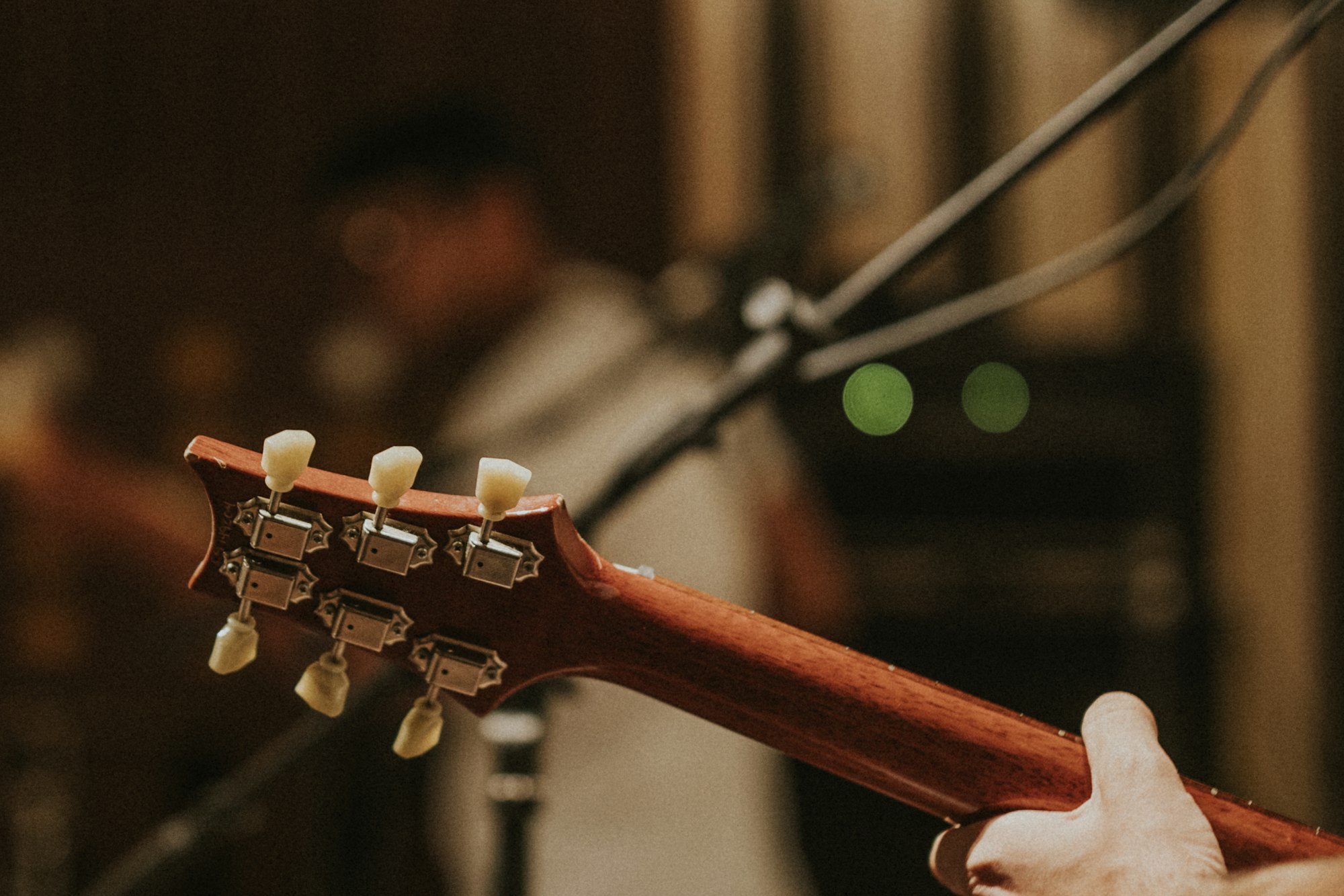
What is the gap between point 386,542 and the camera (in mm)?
582

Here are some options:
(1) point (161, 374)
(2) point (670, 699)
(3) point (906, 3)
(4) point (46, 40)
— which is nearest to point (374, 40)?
(4) point (46, 40)

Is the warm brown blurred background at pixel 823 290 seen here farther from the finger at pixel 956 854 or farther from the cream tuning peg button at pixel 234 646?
the cream tuning peg button at pixel 234 646

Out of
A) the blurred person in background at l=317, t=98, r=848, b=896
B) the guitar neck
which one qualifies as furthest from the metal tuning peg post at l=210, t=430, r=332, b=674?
the blurred person in background at l=317, t=98, r=848, b=896

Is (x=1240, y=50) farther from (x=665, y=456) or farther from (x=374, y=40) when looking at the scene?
(x=665, y=456)

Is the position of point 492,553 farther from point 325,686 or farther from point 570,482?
point 570,482

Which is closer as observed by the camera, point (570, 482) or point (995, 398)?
point (570, 482)

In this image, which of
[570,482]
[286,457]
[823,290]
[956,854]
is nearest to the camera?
[286,457]

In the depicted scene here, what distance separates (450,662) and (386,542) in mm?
78

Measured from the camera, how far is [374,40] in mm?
→ 2447

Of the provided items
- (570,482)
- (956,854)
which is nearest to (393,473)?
(956,854)

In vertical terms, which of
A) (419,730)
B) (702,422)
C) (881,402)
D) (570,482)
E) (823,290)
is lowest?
(419,730)

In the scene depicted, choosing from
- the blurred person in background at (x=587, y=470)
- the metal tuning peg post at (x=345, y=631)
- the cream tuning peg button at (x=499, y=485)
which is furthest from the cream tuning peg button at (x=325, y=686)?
the blurred person in background at (x=587, y=470)

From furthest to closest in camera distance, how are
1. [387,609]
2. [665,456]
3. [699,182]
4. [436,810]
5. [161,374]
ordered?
[699,182]
[161,374]
[436,810]
[665,456]
[387,609]

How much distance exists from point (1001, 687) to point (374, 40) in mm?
1925
